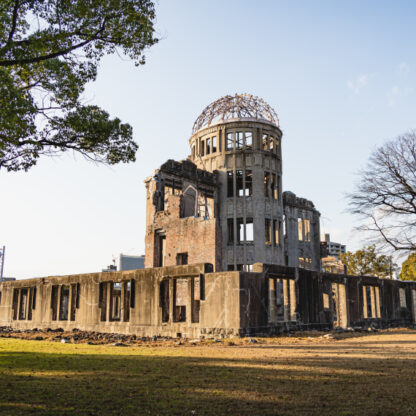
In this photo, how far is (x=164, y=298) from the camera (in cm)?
1852

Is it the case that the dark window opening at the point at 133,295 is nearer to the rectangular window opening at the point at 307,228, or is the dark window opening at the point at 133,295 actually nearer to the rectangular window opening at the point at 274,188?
the rectangular window opening at the point at 274,188

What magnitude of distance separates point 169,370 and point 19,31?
849 cm

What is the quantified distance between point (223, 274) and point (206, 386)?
35.0 feet

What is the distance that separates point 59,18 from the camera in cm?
1023

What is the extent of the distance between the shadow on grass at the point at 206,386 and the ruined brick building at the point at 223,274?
809 centimetres

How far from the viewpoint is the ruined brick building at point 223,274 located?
17.0 m

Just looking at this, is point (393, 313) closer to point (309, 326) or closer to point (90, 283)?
point (309, 326)

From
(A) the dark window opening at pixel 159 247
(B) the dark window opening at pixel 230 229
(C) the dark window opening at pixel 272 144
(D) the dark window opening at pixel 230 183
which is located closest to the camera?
(A) the dark window opening at pixel 159 247

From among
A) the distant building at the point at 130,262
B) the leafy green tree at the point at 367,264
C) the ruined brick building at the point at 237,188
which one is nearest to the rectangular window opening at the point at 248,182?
the ruined brick building at the point at 237,188

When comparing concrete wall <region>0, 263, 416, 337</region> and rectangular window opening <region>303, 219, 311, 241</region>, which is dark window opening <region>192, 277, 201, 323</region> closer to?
concrete wall <region>0, 263, 416, 337</region>

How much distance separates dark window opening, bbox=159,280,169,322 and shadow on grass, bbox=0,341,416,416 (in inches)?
376

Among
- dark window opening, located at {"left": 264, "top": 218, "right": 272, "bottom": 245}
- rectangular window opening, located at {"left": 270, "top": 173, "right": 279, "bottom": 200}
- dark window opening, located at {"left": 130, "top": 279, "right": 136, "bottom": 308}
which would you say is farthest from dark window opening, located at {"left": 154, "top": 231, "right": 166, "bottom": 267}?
rectangular window opening, located at {"left": 270, "top": 173, "right": 279, "bottom": 200}

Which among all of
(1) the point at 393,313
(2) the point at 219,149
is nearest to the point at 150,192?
(2) the point at 219,149

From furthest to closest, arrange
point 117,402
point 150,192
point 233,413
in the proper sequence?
1. point 150,192
2. point 117,402
3. point 233,413
